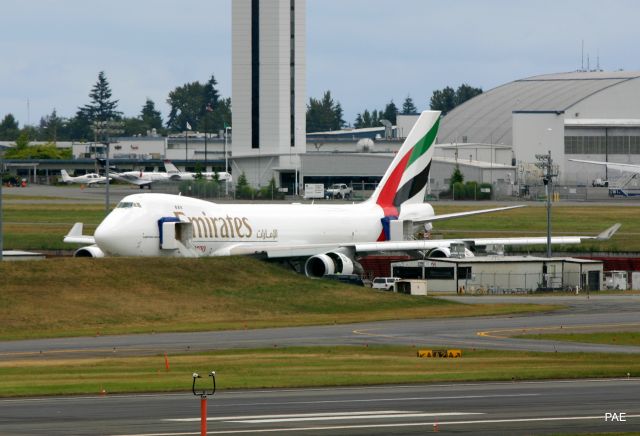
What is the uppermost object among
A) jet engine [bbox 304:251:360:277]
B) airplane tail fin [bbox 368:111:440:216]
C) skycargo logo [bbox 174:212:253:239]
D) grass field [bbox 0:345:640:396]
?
airplane tail fin [bbox 368:111:440:216]

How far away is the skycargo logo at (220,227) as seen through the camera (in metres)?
71.4

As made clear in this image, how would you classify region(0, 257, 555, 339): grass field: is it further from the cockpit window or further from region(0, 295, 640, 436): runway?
region(0, 295, 640, 436): runway

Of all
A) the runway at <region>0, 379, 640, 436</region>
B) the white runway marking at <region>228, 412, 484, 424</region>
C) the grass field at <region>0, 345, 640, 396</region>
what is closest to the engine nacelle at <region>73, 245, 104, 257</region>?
the grass field at <region>0, 345, 640, 396</region>

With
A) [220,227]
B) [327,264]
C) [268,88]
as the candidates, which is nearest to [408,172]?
[327,264]

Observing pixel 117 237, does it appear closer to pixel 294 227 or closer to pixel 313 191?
pixel 294 227

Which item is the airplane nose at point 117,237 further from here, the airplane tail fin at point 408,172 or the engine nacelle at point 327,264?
the airplane tail fin at point 408,172

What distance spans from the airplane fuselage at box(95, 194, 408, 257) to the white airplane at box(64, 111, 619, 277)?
0.17ft

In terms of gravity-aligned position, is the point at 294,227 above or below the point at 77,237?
above

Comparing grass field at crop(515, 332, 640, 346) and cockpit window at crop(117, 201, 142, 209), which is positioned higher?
cockpit window at crop(117, 201, 142, 209)

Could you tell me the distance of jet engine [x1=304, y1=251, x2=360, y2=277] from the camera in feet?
237

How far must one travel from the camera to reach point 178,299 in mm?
61906

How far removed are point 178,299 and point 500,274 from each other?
24.4 m

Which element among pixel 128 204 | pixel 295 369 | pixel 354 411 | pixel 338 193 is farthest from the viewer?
pixel 338 193

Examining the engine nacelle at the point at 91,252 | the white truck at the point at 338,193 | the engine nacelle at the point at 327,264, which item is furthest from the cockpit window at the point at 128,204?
the white truck at the point at 338,193
